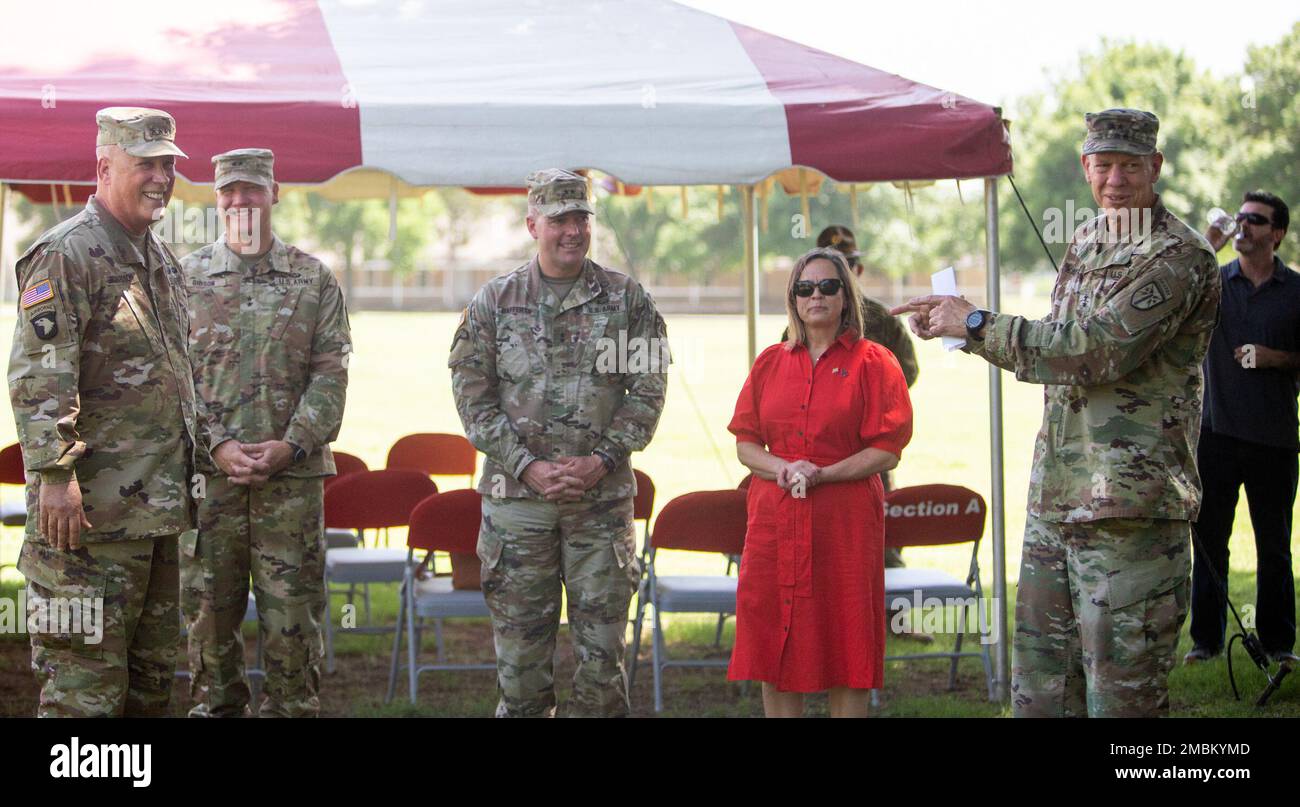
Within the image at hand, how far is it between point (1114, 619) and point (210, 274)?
3462 millimetres

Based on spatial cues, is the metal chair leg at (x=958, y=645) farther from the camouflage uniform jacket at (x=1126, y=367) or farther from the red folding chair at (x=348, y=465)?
the red folding chair at (x=348, y=465)

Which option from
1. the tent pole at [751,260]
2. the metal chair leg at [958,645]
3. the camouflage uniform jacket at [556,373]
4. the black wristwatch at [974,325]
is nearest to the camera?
the black wristwatch at [974,325]

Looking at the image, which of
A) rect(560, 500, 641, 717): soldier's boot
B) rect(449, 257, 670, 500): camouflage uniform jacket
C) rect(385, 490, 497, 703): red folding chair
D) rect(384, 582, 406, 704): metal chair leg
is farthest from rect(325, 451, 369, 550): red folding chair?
rect(560, 500, 641, 717): soldier's boot

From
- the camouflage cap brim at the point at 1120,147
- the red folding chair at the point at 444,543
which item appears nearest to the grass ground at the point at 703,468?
the red folding chair at the point at 444,543

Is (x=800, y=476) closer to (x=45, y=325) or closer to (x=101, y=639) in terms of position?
(x=101, y=639)

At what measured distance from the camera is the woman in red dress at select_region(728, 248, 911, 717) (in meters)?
4.57

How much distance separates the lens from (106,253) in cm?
405

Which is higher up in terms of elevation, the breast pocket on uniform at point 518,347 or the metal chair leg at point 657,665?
the breast pocket on uniform at point 518,347

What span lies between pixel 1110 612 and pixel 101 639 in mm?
2973

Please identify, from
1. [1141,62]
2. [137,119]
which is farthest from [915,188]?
[1141,62]

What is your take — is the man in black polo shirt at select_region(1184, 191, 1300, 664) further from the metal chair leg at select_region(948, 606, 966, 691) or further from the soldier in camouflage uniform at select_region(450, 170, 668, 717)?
the soldier in camouflage uniform at select_region(450, 170, 668, 717)

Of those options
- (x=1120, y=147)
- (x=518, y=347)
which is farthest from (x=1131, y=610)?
(x=518, y=347)

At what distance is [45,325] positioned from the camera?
3850mm

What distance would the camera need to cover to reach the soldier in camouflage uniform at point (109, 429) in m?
3.85
